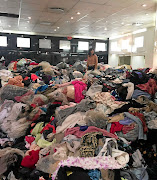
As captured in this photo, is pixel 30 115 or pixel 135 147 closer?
pixel 135 147

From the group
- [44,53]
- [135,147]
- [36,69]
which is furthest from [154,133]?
[44,53]

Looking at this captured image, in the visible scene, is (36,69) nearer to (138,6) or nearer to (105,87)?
(105,87)

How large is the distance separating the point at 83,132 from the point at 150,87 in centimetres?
153

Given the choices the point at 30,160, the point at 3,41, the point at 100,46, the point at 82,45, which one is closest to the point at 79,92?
the point at 30,160

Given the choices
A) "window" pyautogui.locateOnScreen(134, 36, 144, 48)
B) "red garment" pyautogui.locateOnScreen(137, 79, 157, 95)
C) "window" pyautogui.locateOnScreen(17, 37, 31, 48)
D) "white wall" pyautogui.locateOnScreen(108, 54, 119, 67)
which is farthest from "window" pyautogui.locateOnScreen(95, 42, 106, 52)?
"red garment" pyautogui.locateOnScreen(137, 79, 157, 95)

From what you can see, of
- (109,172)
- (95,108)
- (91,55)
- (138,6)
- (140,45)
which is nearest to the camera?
(109,172)

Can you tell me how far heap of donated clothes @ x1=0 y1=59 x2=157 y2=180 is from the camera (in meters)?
1.62

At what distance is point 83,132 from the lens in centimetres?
209

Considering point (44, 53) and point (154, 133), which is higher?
point (44, 53)

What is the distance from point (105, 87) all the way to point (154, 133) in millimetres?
1430

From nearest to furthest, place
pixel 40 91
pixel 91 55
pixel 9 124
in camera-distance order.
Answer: pixel 9 124, pixel 40 91, pixel 91 55

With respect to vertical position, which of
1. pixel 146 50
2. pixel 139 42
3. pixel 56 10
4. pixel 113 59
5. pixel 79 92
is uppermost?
pixel 56 10

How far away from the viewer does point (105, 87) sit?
335cm

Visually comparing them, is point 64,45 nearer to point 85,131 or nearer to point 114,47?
point 114,47
